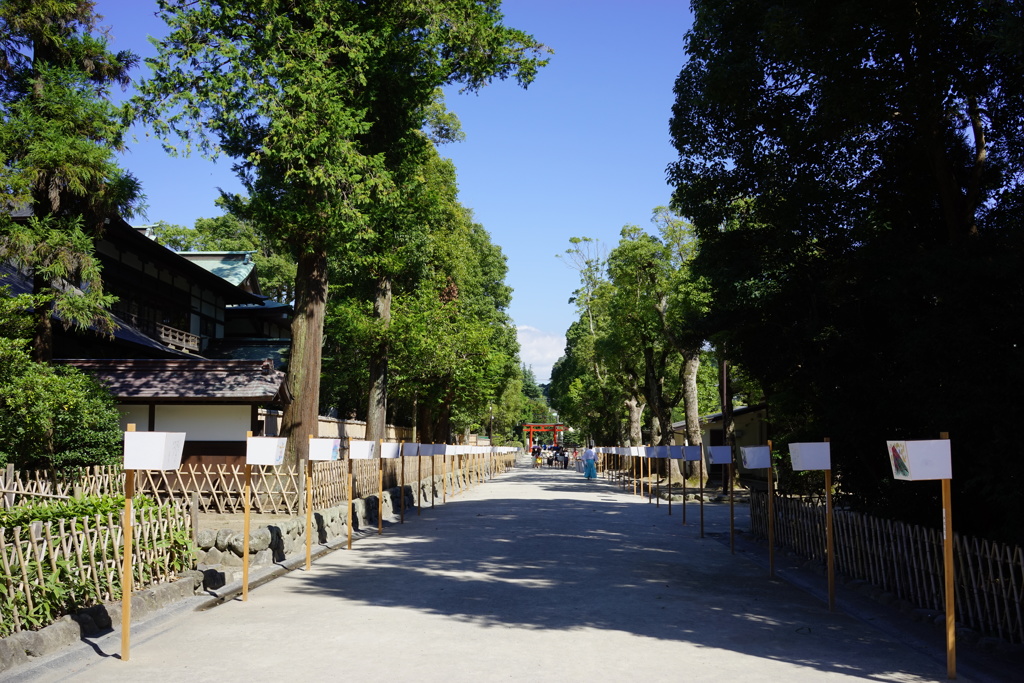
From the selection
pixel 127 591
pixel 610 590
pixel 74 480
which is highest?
pixel 74 480

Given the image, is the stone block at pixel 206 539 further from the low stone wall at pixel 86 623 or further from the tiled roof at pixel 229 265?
the tiled roof at pixel 229 265

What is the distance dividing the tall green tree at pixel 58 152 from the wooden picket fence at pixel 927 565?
1418 cm

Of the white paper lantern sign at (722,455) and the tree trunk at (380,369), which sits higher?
the tree trunk at (380,369)

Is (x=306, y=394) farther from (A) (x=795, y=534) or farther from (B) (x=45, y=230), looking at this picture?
(A) (x=795, y=534)

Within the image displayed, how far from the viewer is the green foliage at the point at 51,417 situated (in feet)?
52.8

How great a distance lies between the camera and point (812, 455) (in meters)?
9.97

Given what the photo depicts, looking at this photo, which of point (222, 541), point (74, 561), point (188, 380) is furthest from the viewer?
point (188, 380)

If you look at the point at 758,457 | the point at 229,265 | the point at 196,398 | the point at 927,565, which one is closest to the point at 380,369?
the point at 196,398

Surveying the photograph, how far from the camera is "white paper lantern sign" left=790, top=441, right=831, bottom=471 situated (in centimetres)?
988

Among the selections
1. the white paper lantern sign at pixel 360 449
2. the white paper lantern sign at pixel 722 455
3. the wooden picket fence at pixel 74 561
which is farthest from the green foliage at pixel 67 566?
the white paper lantern sign at pixel 722 455

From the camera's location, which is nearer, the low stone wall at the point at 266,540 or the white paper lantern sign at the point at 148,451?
the white paper lantern sign at the point at 148,451

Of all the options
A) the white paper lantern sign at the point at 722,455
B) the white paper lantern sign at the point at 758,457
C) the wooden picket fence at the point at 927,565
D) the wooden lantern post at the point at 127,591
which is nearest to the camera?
the wooden lantern post at the point at 127,591

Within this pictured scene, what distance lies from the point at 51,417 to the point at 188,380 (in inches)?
205

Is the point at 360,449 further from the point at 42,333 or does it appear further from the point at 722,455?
the point at 42,333
